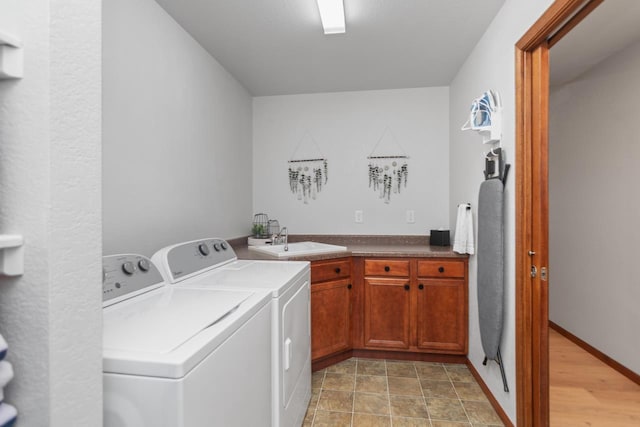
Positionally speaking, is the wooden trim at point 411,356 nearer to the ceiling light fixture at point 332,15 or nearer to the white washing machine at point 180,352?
the white washing machine at point 180,352

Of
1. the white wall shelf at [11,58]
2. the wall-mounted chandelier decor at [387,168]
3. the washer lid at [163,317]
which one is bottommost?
the washer lid at [163,317]

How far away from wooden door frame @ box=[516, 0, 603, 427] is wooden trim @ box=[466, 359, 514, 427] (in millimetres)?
187

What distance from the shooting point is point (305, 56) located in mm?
2447

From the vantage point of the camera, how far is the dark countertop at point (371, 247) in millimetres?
2441

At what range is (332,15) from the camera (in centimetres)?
184

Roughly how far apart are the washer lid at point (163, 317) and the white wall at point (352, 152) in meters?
1.95

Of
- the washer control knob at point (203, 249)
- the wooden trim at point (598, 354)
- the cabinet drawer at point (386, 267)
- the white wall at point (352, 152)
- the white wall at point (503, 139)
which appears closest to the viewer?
the white wall at point (503, 139)

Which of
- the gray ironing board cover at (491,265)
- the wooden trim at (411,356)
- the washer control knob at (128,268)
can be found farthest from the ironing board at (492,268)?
the washer control knob at (128,268)

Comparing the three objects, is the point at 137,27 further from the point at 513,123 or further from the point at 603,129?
the point at 603,129

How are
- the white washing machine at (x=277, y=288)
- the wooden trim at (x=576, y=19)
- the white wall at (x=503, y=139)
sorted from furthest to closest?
the white wall at (x=503, y=139) → the white washing machine at (x=277, y=288) → the wooden trim at (x=576, y=19)

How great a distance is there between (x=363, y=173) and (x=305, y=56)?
1.18 m

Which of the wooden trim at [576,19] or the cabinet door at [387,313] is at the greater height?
the wooden trim at [576,19]

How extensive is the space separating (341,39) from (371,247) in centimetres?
164

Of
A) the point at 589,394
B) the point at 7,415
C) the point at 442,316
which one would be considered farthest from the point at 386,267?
the point at 7,415
